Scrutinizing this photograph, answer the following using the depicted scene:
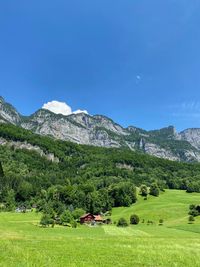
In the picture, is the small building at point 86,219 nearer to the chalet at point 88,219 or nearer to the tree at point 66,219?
the chalet at point 88,219

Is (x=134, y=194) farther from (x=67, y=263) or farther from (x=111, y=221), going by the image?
(x=67, y=263)

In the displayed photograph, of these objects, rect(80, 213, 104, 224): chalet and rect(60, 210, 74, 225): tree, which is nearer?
rect(60, 210, 74, 225): tree

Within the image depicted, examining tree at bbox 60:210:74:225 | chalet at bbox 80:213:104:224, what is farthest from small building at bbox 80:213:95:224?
tree at bbox 60:210:74:225

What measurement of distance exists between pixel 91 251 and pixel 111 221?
358 ft

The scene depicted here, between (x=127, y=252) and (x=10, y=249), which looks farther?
(x=127, y=252)

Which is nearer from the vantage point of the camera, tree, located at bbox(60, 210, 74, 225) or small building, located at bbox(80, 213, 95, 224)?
tree, located at bbox(60, 210, 74, 225)

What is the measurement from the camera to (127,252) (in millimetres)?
35938

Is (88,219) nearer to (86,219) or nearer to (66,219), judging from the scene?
(86,219)

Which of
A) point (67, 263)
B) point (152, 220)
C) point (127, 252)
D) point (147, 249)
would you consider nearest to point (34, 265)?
point (67, 263)

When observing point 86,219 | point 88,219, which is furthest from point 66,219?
point 88,219

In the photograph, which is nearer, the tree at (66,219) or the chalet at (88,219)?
the tree at (66,219)

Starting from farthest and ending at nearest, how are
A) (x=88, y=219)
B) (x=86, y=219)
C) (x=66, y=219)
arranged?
(x=88, y=219)
(x=86, y=219)
(x=66, y=219)

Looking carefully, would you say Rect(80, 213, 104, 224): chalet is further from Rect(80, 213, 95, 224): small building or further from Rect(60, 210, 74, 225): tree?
Rect(60, 210, 74, 225): tree

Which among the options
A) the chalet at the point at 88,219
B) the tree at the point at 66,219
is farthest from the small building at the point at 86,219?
the tree at the point at 66,219
